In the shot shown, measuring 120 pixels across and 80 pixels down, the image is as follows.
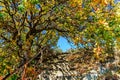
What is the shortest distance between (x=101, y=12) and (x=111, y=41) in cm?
155

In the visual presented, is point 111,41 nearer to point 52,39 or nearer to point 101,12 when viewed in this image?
point 101,12

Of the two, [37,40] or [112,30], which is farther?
[37,40]

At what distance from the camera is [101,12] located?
1532 cm

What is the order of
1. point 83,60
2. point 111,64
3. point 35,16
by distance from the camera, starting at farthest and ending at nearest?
point 111,64, point 83,60, point 35,16

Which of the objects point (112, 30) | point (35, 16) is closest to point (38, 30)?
point (35, 16)

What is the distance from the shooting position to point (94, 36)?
15500 millimetres

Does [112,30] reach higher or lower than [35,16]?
lower

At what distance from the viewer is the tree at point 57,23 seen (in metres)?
14.9

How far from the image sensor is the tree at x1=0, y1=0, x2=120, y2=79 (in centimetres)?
1488

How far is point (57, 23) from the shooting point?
17.0 metres

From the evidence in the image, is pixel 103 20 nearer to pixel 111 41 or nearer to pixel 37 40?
pixel 111 41

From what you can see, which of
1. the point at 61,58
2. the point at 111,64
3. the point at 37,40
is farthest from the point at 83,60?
the point at 111,64

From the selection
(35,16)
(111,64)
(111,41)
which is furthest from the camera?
(111,64)

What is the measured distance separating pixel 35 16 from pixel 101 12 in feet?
12.7
